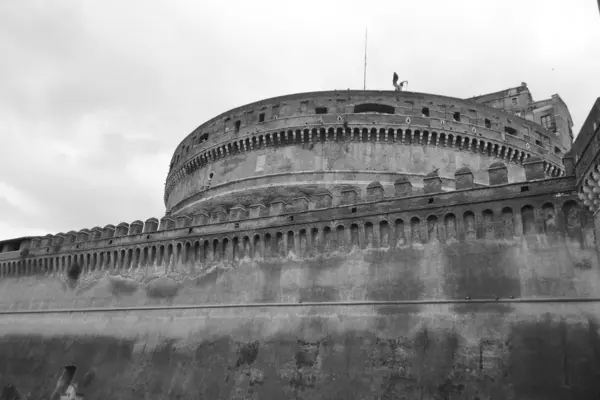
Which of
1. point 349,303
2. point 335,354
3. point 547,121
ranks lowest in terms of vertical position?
point 335,354

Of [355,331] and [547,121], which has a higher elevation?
[547,121]

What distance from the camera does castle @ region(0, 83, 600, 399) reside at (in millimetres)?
9000

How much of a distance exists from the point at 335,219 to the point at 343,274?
1513mm

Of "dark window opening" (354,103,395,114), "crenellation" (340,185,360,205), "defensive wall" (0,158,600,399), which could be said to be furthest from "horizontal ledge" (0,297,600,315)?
"dark window opening" (354,103,395,114)

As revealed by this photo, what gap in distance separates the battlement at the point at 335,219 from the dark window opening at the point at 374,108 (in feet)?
22.5

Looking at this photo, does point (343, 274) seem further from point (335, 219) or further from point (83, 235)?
point (83, 235)

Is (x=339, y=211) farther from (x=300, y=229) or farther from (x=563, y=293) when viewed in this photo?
(x=563, y=293)

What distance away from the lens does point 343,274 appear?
11633 millimetres

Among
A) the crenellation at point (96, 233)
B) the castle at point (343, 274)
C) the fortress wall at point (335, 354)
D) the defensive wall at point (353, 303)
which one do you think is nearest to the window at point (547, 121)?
the castle at point (343, 274)

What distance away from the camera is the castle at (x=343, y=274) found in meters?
9.00

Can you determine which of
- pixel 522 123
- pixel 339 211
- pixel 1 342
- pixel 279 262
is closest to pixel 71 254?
pixel 1 342

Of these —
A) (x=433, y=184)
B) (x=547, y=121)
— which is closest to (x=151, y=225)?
(x=433, y=184)

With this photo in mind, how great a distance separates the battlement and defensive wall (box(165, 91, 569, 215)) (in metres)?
4.80

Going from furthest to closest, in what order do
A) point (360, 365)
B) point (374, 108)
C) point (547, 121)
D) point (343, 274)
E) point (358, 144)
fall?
point (547, 121) → point (374, 108) → point (358, 144) → point (343, 274) → point (360, 365)
